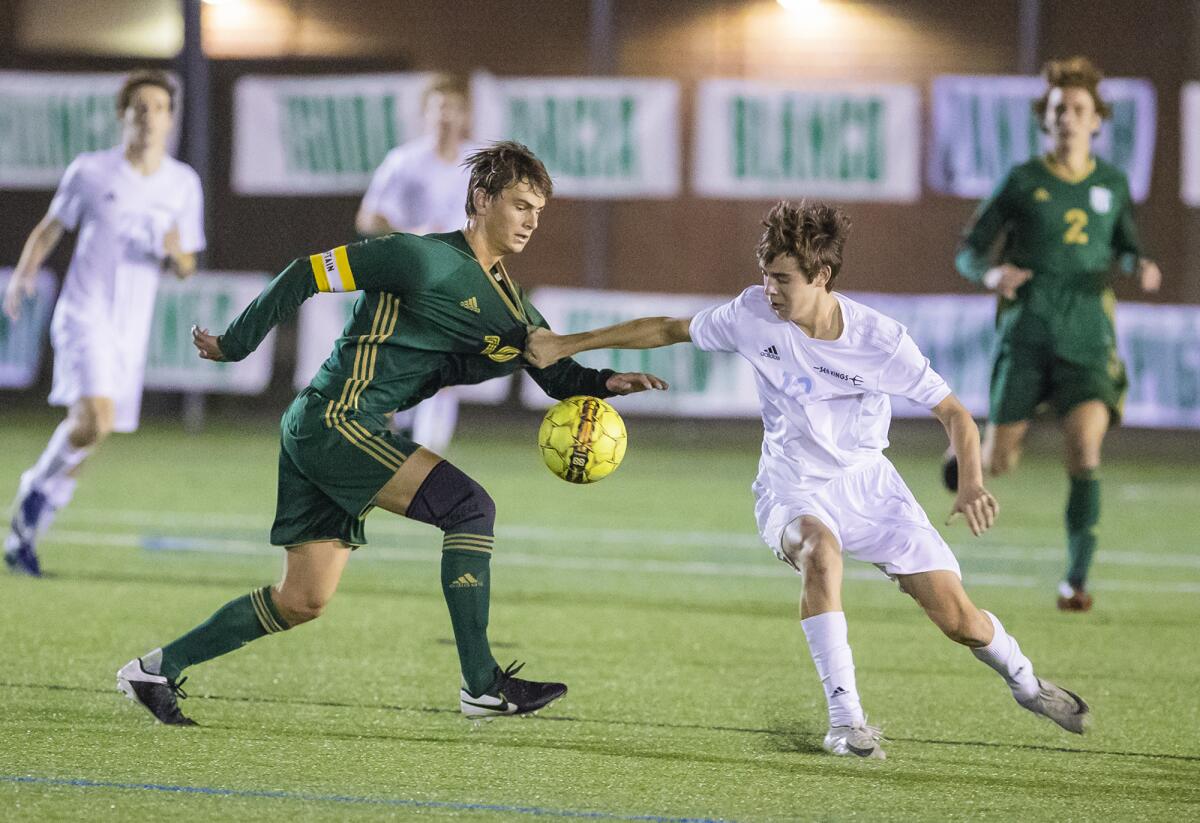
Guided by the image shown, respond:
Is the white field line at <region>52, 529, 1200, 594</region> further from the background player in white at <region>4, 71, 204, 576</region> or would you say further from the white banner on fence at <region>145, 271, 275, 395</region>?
the white banner on fence at <region>145, 271, 275, 395</region>

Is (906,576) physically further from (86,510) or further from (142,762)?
(86,510)

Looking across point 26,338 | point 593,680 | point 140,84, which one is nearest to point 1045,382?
point 593,680

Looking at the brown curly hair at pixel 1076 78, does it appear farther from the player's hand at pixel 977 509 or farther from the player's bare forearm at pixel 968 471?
the player's hand at pixel 977 509

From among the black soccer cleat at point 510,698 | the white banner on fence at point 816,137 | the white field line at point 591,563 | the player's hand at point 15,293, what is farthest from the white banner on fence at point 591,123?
the black soccer cleat at point 510,698

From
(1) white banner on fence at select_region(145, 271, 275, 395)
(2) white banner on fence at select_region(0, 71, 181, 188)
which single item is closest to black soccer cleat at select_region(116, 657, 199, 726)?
(1) white banner on fence at select_region(145, 271, 275, 395)

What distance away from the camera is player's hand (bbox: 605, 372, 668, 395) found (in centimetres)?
523

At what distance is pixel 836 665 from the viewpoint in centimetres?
494

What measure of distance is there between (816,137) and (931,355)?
2.17 metres

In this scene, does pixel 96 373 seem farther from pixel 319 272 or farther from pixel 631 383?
pixel 631 383

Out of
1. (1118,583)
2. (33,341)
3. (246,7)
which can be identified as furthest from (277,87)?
(1118,583)

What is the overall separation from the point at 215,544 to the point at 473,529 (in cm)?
465

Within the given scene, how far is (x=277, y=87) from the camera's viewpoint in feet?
50.7

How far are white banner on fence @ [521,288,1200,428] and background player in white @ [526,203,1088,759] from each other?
28.4 feet

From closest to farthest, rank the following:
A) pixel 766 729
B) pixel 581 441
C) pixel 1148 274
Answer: pixel 581 441 < pixel 766 729 < pixel 1148 274
